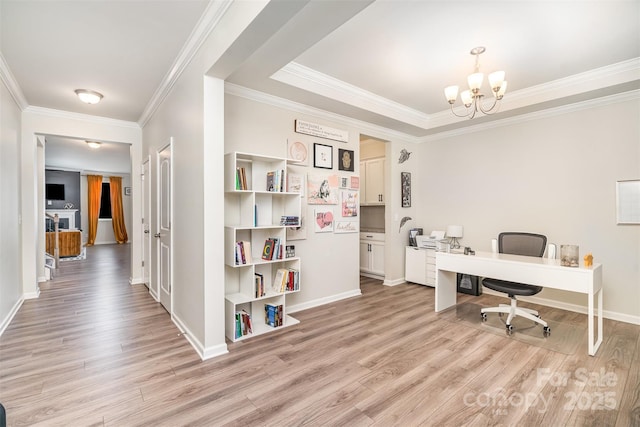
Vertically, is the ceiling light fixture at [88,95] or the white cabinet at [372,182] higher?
the ceiling light fixture at [88,95]

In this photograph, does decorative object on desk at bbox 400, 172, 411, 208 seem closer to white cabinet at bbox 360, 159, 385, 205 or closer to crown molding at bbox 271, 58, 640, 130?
white cabinet at bbox 360, 159, 385, 205

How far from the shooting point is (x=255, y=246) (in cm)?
330

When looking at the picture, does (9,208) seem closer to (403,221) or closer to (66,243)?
(66,243)

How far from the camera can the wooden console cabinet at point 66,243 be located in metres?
7.25

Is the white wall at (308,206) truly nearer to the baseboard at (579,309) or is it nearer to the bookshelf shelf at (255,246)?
the bookshelf shelf at (255,246)

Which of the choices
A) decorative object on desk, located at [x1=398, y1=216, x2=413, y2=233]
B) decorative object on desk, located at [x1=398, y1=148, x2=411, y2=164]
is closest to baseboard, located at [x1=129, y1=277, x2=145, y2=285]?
decorative object on desk, located at [x1=398, y1=216, x2=413, y2=233]

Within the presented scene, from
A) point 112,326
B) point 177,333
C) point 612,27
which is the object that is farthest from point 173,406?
point 612,27

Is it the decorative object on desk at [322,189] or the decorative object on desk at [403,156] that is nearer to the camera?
the decorative object on desk at [322,189]

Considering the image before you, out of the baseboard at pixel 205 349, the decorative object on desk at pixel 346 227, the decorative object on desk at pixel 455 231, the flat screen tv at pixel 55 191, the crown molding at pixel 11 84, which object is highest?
the crown molding at pixel 11 84

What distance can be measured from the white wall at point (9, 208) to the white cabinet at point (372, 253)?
15.5 feet

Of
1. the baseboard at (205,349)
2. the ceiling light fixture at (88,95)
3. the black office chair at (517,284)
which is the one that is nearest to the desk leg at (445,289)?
the black office chair at (517,284)

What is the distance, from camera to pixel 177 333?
2.96m

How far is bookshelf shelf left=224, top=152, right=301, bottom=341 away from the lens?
2.89 meters

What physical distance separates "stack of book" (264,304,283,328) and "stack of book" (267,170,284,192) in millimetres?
1238
